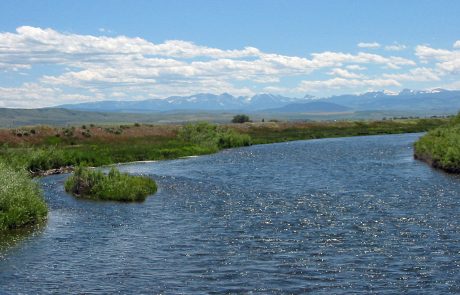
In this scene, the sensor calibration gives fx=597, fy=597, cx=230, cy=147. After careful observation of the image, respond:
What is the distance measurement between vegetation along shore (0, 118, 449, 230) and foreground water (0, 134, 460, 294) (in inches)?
160

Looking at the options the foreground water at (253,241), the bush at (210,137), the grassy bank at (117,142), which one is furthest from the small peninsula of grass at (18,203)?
the bush at (210,137)

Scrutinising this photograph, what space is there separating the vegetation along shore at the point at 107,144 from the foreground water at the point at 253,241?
4061mm

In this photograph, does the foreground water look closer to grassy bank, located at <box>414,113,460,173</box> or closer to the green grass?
grassy bank, located at <box>414,113,460,173</box>

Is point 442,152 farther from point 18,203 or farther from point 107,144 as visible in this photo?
point 107,144

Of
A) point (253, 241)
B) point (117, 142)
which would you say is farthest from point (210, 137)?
point (253, 241)

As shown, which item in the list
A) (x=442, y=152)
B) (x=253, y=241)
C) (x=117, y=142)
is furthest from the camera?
(x=117, y=142)

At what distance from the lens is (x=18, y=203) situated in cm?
3491

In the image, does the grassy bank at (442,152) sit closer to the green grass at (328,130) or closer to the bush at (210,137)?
the bush at (210,137)

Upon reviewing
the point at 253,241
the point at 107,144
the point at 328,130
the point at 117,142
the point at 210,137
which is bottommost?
the point at 253,241

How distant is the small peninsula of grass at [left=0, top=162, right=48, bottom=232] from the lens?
3400 centimetres

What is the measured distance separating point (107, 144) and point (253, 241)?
70083 mm

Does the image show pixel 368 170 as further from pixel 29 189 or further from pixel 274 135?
pixel 274 135

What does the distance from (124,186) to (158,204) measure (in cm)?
409

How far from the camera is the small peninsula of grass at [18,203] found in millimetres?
34000
